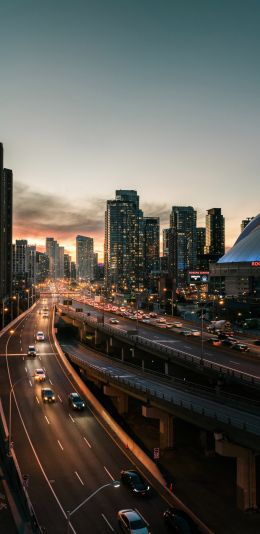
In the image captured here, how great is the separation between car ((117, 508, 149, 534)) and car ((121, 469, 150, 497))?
3465mm

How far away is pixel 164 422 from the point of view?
49.4 m

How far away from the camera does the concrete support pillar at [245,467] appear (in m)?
35.2

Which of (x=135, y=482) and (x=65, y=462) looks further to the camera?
(x=65, y=462)

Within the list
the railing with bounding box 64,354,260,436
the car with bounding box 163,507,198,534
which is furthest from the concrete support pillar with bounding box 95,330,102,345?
the car with bounding box 163,507,198,534

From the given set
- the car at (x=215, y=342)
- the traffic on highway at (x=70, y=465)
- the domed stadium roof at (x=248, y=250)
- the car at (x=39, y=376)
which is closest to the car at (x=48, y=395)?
the traffic on highway at (x=70, y=465)

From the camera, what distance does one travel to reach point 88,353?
93.1 m

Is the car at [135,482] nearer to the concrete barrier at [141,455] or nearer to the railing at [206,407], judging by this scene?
the concrete barrier at [141,455]

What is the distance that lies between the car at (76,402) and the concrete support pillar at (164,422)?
6.56m

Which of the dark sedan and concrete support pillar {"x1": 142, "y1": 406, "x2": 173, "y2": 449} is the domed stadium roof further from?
the dark sedan

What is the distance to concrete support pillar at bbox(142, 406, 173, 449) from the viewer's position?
160ft

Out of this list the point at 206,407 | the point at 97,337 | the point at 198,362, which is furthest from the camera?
the point at 97,337

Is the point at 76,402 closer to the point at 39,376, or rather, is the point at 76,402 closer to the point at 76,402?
the point at 76,402

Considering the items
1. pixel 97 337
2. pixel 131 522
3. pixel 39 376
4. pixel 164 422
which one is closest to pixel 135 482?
pixel 131 522

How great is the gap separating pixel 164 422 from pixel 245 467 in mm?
14990
